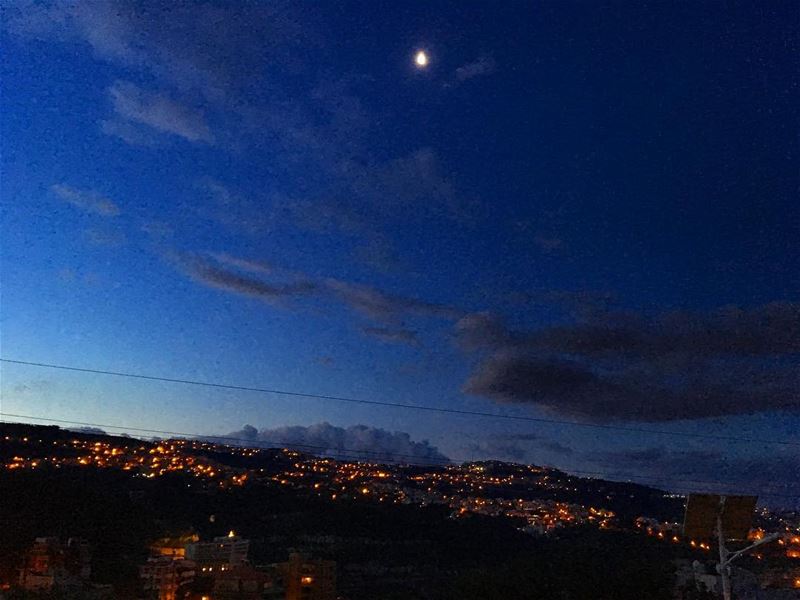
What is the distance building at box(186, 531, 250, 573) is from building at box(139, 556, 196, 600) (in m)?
4.47

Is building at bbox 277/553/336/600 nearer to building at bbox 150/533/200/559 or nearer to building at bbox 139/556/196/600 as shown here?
building at bbox 139/556/196/600

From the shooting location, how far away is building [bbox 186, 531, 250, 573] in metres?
49.8

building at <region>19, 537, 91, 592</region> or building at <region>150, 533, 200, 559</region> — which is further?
building at <region>150, 533, 200, 559</region>

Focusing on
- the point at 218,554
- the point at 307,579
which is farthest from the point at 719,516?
the point at 218,554

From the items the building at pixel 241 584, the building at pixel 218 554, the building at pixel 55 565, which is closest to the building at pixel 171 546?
the building at pixel 218 554

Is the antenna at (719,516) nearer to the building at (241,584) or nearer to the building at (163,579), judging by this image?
the building at (241,584)

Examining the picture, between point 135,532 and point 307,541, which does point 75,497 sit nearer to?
point 135,532

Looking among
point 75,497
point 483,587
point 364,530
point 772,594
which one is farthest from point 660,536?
point 75,497

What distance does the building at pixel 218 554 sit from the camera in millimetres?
49794

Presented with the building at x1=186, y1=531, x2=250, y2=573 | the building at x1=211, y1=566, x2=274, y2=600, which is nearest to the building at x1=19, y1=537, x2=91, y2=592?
the building at x1=211, y1=566, x2=274, y2=600

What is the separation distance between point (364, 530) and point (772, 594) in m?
39.2

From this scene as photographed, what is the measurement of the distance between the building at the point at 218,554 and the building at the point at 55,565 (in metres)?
9.79

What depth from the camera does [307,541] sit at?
2483 inches

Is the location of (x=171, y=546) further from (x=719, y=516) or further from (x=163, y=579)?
(x=719, y=516)
